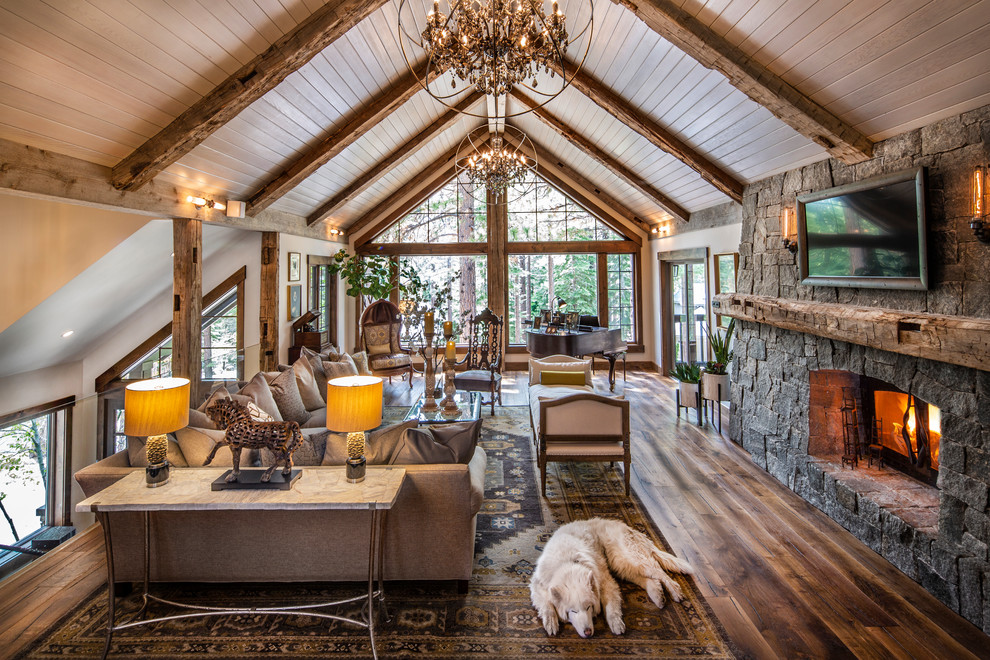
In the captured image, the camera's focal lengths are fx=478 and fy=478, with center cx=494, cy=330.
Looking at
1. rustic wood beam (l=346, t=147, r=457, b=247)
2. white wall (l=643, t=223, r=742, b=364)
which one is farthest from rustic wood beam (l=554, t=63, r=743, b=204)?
rustic wood beam (l=346, t=147, r=457, b=247)

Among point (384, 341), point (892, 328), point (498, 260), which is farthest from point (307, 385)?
point (498, 260)

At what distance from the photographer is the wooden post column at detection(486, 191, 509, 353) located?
30.0ft

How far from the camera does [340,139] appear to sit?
17.3 ft

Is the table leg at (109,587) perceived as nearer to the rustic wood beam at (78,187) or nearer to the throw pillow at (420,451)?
the throw pillow at (420,451)

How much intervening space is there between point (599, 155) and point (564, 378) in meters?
3.38

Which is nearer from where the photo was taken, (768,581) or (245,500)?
(245,500)

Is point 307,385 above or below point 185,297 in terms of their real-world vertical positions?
below

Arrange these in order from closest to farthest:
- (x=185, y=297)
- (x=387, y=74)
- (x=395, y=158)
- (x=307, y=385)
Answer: (x=307, y=385) → (x=185, y=297) → (x=387, y=74) → (x=395, y=158)

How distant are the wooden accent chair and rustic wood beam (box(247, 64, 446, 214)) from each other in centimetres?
239

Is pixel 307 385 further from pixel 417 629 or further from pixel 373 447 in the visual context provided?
pixel 417 629

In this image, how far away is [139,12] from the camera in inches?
108

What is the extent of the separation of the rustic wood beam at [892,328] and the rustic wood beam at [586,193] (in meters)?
4.79

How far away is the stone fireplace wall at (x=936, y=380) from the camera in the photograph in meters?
2.41

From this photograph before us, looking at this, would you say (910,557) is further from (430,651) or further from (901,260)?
(430,651)
